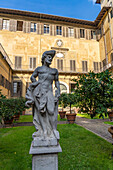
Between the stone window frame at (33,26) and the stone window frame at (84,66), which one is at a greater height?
the stone window frame at (33,26)

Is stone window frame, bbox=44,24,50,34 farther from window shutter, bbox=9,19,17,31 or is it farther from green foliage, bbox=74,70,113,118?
green foliage, bbox=74,70,113,118

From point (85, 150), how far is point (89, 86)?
2061mm

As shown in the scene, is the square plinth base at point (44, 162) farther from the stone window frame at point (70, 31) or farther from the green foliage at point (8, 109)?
the stone window frame at point (70, 31)

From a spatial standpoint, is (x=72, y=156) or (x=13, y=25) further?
(x=13, y=25)

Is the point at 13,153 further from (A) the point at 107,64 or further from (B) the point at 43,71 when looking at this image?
Result: (A) the point at 107,64

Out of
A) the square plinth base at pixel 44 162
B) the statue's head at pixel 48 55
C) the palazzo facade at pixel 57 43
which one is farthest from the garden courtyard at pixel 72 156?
the palazzo facade at pixel 57 43

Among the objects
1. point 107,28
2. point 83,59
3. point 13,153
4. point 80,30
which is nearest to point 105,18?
point 107,28

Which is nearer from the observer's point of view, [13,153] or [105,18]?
[13,153]

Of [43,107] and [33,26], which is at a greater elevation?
[33,26]

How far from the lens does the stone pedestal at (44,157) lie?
227 cm

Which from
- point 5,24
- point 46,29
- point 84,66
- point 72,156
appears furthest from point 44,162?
point 5,24

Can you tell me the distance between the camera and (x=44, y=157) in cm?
230

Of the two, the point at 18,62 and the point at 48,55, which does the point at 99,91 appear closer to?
the point at 48,55

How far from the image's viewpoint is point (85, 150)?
3.86 meters
